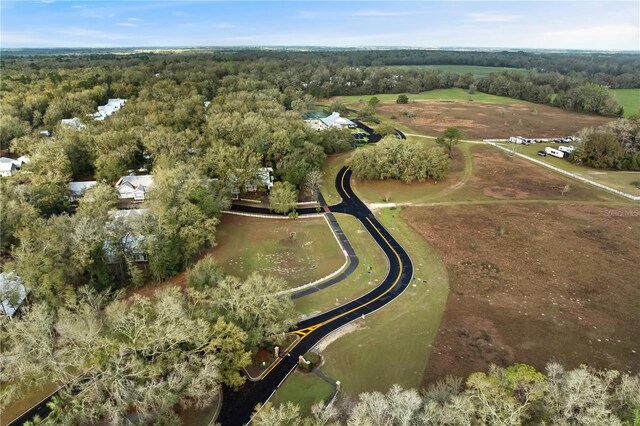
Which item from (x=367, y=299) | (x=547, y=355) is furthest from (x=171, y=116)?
(x=547, y=355)

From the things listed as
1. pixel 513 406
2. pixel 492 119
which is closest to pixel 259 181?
pixel 513 406

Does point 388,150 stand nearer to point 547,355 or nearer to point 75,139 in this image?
point 547,355

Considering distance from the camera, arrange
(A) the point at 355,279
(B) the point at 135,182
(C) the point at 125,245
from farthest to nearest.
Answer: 1. (B) the point at 135,182
2. (A) the point at 355,279
3. (C) the point at 125,245

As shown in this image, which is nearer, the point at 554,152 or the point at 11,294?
the point at 11,294

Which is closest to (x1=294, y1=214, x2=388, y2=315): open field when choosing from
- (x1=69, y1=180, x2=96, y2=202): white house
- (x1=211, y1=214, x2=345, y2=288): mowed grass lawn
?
(x1=211, y1=214, x2=345, y2=288): mowed grass lawn

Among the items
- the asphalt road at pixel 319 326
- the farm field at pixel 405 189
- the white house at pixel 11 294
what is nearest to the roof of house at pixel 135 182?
the asphalt road at pixel 319 326

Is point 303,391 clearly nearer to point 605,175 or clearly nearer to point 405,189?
point 405,189

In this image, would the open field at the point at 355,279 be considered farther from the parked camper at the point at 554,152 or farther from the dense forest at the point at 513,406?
the parked camper at the point at 554,152

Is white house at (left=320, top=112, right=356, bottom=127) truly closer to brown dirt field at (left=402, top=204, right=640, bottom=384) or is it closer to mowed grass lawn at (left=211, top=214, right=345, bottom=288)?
brown dirt field at (left=402, top=204, right=640, bottom=384)
